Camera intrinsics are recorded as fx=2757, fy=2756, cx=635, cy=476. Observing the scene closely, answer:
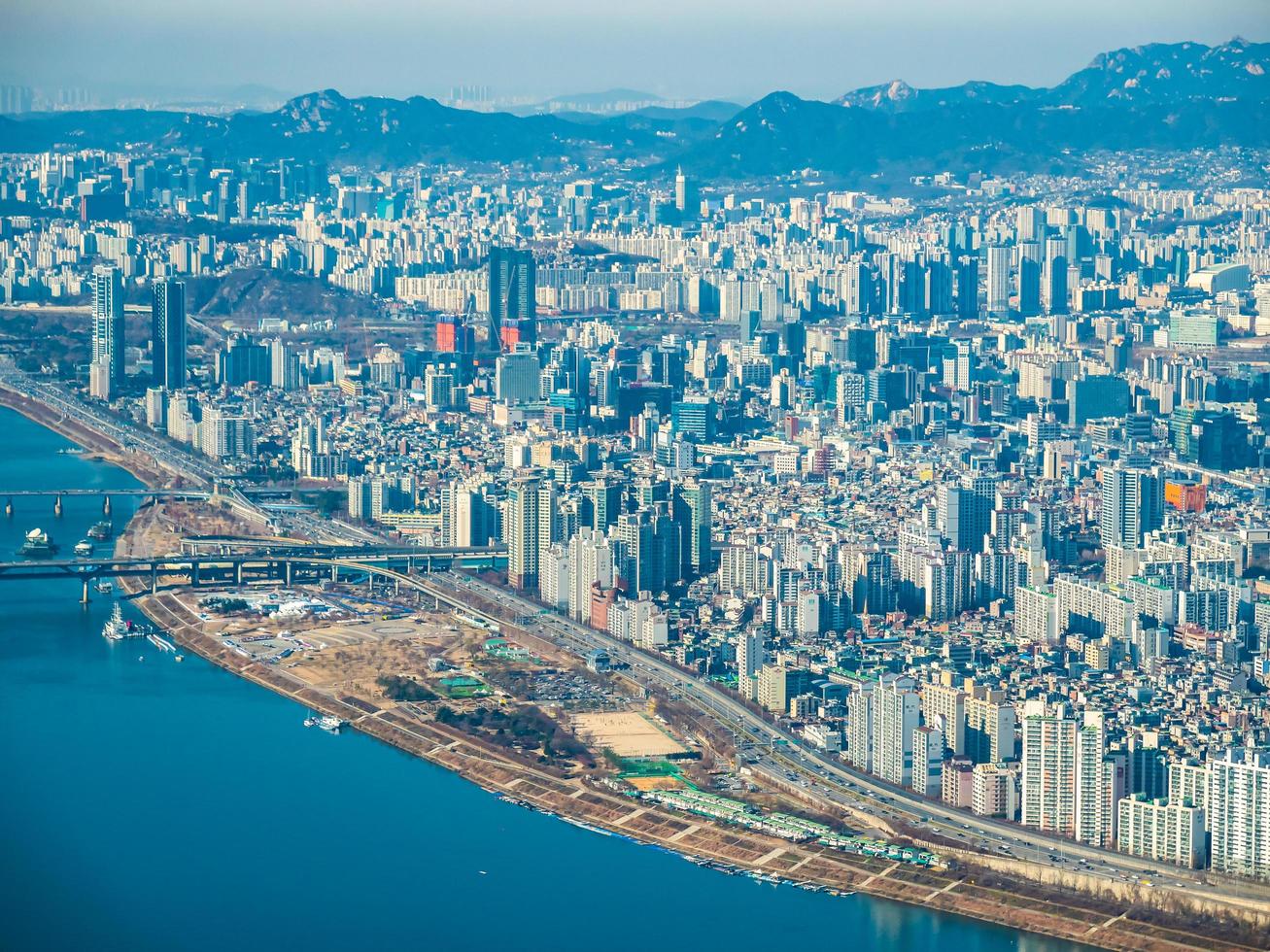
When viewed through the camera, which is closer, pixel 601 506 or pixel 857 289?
pixel 601 506

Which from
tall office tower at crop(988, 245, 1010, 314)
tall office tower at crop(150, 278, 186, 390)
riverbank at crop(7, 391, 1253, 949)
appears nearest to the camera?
riverbank at crop(7, 391, 1253, 949)

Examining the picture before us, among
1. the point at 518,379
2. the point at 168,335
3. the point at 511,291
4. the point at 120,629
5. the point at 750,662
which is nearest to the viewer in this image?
the point at 750,662

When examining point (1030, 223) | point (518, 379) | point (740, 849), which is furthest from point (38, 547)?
point (1030, 223)

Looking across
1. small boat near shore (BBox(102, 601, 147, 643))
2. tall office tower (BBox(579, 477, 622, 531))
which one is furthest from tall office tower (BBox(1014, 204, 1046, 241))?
small boat near shore (BBox(102, 601, 147, 643))

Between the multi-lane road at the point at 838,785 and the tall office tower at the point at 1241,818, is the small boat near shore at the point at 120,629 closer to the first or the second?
the multi-lane road at the point at 838,785

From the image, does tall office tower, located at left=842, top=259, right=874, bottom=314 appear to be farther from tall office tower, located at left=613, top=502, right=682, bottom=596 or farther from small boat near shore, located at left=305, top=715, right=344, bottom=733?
small boat near shore, located at left=305, top=715, right=344, bottom=733

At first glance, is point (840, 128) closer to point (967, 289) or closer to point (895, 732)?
point (967, 289)
